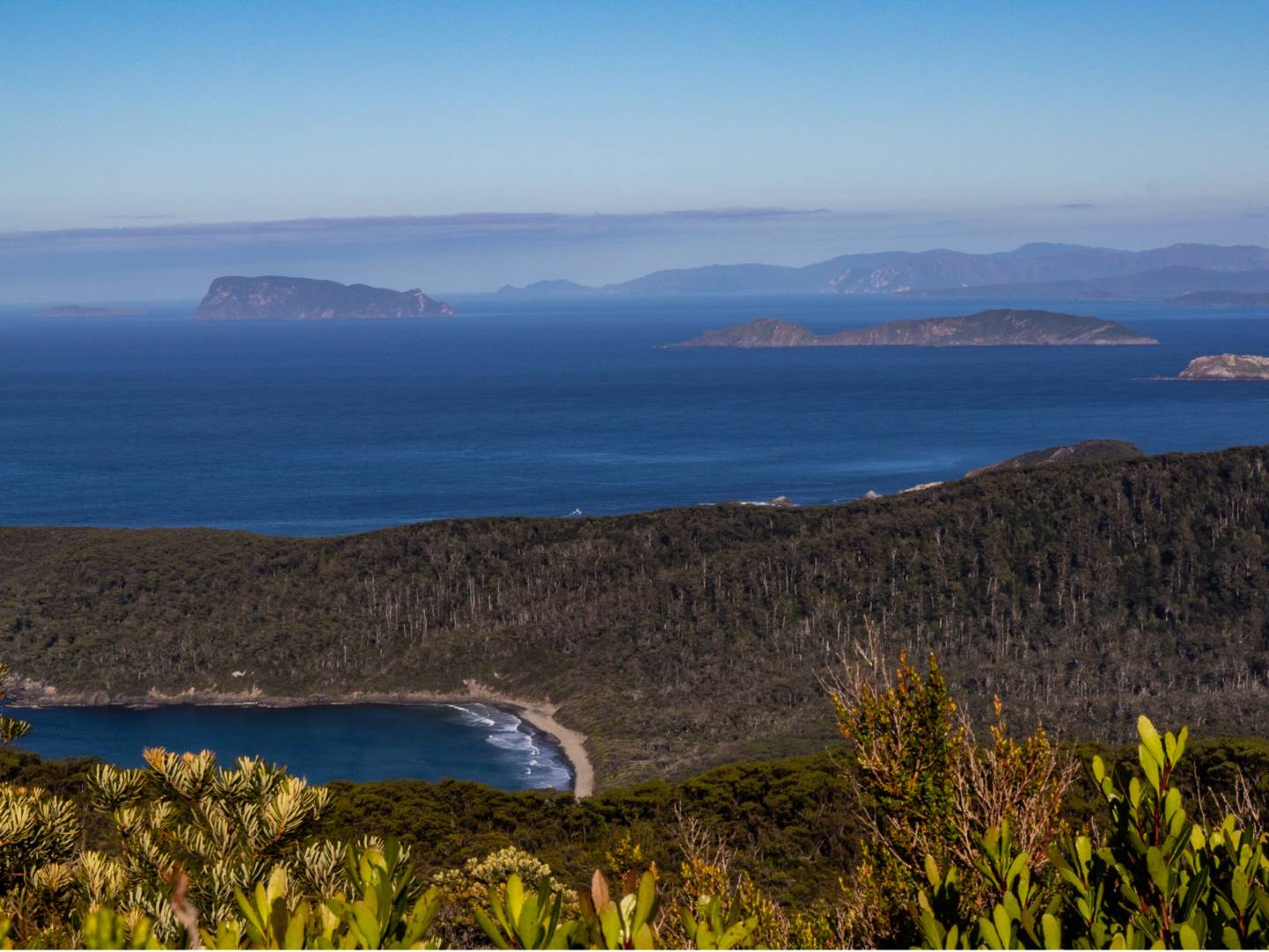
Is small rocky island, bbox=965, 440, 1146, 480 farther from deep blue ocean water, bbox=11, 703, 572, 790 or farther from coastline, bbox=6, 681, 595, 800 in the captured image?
deep blue ocean water, bbox=11, 703, 572, 790

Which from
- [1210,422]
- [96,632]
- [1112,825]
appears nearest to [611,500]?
[96,632]

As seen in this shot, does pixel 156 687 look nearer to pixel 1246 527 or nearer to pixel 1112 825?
pixel 1246 527

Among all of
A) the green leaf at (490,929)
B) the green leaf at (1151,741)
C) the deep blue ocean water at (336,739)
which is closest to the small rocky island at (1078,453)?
the deep blue ocean water at (336,739)

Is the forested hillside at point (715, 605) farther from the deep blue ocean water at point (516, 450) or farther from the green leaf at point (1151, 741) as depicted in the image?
the green leaf at point (1151, 741)

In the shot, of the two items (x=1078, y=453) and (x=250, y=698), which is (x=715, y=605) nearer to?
(x=250, y=698)

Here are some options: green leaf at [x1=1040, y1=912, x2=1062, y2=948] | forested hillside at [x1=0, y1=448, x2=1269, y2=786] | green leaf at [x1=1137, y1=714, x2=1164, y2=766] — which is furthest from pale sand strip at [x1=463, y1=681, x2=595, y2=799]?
green leaf at [x1=1040, y1=912, x2=1062, y2=948]
